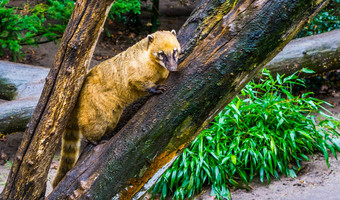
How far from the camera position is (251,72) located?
2.32 metres

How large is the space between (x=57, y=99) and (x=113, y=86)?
54 cm

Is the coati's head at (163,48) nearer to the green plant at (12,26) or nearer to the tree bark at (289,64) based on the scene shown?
the tree bark at (289,64)

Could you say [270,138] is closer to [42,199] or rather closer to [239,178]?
[239,178]

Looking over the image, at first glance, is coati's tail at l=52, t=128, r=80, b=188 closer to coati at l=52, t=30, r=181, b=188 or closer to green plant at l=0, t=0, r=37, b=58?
coati at l=52, t=30, r=181, b=188

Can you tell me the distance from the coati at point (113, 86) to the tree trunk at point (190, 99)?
368 millimetres

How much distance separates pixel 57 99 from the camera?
2.80 m

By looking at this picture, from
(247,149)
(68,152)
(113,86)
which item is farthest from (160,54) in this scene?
(247,149)

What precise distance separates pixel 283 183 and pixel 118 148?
2.67m

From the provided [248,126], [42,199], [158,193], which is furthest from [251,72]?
[158,193]

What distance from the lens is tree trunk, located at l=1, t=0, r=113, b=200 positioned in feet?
8.75

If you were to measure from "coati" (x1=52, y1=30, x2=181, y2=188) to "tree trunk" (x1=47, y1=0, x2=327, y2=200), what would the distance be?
0.37 metres

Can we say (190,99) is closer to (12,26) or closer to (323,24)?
(12,26)

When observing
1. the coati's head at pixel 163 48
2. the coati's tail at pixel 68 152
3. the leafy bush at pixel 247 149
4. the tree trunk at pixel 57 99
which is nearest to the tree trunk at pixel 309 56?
the leafy bush at pixel 247 149

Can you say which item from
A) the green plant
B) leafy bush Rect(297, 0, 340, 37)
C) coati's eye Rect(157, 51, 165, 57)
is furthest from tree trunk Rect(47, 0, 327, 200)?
leafy bush Rect(297, 0, 340, 37)
